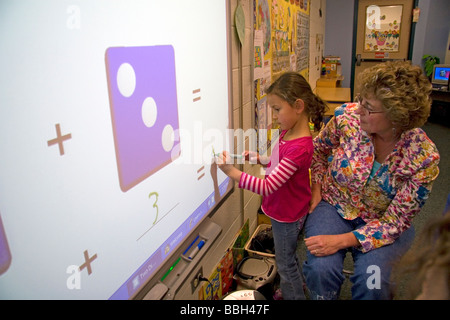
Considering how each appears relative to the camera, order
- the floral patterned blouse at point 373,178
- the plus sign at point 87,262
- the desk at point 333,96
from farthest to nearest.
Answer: the desk at point 333,96
the floral patterned blouse at point 373,178
the plus sign at point 87,262

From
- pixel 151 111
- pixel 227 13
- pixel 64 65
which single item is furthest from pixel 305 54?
pixel 64 65

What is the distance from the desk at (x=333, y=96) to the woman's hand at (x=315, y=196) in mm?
1688

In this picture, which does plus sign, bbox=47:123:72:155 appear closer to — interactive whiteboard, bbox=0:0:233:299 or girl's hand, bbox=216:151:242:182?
interactive whiteboard, bbox=0:0:233:299

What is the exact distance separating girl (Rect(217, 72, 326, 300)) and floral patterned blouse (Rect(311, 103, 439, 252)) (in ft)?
0.34

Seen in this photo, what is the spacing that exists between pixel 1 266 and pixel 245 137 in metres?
1.19

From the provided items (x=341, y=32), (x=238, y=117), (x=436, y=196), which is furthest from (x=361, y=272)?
(x=341, y=32)

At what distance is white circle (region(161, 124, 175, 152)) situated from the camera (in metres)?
0.86

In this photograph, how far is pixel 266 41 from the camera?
68.8 inches

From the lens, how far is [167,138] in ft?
2.86

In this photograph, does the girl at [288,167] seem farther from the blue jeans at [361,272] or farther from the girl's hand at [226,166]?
Result: the blue jeans at [361,272]

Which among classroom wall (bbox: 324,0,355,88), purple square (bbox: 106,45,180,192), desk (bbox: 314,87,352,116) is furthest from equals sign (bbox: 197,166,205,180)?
classroom wall (bbox: 324,0,355,88)

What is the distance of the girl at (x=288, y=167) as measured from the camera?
1.14 meters

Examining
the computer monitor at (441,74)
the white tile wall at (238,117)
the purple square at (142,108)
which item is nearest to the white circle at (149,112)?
the purple square at (142,108)
